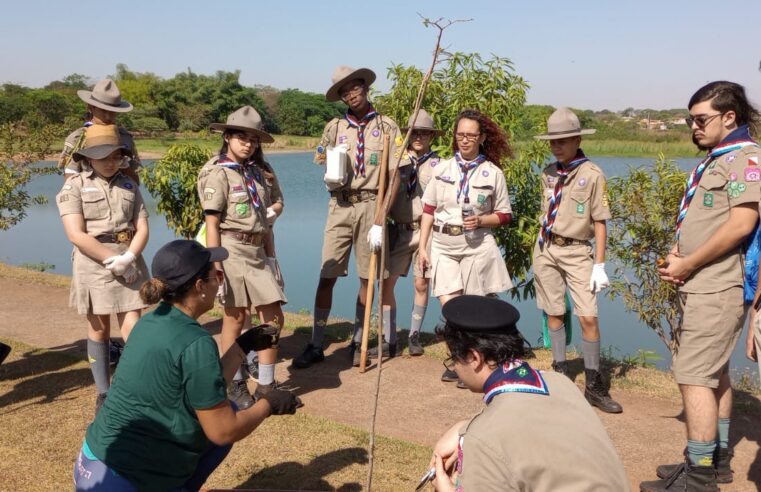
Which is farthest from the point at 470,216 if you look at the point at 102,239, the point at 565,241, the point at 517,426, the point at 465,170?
the point at 517,426

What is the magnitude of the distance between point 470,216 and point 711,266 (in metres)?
2.12

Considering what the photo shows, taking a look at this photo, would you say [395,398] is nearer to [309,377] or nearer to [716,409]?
[309,377]

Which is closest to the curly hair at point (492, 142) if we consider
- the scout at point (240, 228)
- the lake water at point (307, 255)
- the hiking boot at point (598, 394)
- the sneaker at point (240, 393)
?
the lake water at point (307, 255)

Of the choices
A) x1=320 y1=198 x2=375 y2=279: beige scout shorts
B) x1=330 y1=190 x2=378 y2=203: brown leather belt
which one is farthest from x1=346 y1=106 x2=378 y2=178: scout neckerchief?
x1=320 y1=198 x2=375 y2=279: beige scout shorts

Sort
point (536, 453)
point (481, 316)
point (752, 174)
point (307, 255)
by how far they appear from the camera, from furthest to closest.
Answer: point (307, 255) → point (752, 174) → point (481, 316) → point (536, 453)

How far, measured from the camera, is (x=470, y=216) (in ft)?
19.2

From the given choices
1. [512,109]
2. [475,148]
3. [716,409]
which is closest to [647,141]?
[512,109]

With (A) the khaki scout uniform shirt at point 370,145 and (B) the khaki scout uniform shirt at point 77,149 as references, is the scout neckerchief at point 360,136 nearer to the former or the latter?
(A) the khaki scout uniform shirt at point 370,145

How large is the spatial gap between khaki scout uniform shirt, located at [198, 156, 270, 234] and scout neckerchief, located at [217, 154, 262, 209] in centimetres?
2

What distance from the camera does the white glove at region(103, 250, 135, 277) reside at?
4.96 m

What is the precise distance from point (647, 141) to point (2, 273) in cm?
1607

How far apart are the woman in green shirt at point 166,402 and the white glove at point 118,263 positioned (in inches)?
72.6

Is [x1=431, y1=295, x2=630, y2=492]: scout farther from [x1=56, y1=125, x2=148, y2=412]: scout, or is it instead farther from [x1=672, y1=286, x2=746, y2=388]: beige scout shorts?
[x1=56, y1=125, x2=148, y2=412]: scout

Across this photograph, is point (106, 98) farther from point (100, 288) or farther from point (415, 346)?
point (415, 346)
